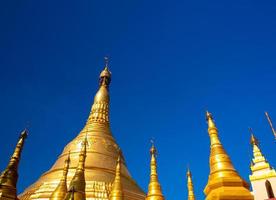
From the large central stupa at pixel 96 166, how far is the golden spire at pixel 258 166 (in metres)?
9.15

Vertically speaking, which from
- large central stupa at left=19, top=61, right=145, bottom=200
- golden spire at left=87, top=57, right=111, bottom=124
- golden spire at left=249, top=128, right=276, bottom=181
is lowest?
golden spire at left=249, top=128, right=276, bottom=181

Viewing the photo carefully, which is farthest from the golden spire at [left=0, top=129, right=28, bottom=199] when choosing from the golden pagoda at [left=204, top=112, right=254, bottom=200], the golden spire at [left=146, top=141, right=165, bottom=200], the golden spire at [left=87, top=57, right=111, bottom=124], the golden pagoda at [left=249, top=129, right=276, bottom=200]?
the golden spire at [left=87, top=57, right=111, bottom=124]

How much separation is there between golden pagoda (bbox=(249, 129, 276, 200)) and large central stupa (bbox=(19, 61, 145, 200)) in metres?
9.27

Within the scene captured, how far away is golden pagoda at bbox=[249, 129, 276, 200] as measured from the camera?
37.8ft

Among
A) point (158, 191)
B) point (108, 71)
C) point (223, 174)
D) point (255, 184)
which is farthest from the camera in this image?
point (108, 71)

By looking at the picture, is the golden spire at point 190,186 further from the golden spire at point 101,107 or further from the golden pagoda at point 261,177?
the golden spire at point 101,107

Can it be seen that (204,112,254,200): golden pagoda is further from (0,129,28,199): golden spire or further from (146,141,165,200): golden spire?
(0,129,28,199): golden spire

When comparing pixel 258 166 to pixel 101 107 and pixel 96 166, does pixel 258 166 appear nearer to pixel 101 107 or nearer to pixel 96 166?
pixel 96 166

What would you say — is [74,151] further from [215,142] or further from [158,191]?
[215,142]

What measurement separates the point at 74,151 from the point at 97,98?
9657 mm

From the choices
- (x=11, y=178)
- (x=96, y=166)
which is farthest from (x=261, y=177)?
(x=96, y=166)

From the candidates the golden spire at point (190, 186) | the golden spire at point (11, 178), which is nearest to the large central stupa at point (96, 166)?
the golden spire at point (190, 186)

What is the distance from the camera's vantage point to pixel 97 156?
24.4 m

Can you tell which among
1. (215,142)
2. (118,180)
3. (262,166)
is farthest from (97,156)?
(215,142)
